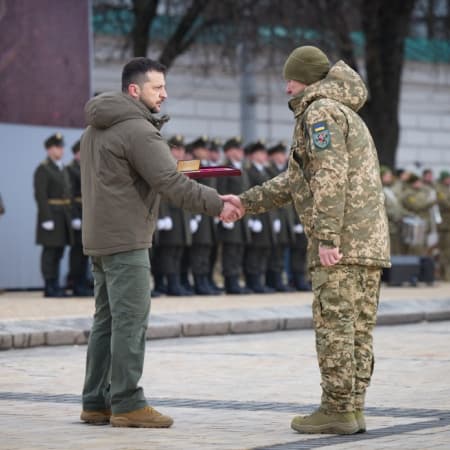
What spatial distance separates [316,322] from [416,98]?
28100mm

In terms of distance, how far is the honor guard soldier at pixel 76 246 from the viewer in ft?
62.0

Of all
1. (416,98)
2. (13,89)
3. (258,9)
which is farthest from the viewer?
(416,98)

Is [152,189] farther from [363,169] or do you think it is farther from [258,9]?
[258,9]

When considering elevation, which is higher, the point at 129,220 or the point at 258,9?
the point at 258,9

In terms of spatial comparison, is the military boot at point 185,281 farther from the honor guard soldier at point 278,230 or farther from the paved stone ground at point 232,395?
the paved stone ground at point 232,395

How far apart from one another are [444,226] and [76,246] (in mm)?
9117

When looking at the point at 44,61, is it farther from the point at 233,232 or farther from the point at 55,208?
the point at 233,232

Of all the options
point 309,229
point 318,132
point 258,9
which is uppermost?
point 258,9

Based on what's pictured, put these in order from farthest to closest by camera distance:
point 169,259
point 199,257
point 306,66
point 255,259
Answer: point 255,259, point 199,257, point 169,259, point 306,66

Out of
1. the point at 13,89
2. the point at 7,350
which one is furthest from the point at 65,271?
the point at 7,350

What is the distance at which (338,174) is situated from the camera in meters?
7.57

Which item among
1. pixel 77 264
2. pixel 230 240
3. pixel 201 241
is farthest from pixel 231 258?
pixel 77 264

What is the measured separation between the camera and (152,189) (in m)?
8.05

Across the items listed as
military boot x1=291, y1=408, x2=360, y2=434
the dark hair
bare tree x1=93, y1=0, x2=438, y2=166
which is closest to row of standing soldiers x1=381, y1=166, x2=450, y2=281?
bare tree x1=93, y1=0, x2=438, y2=166
